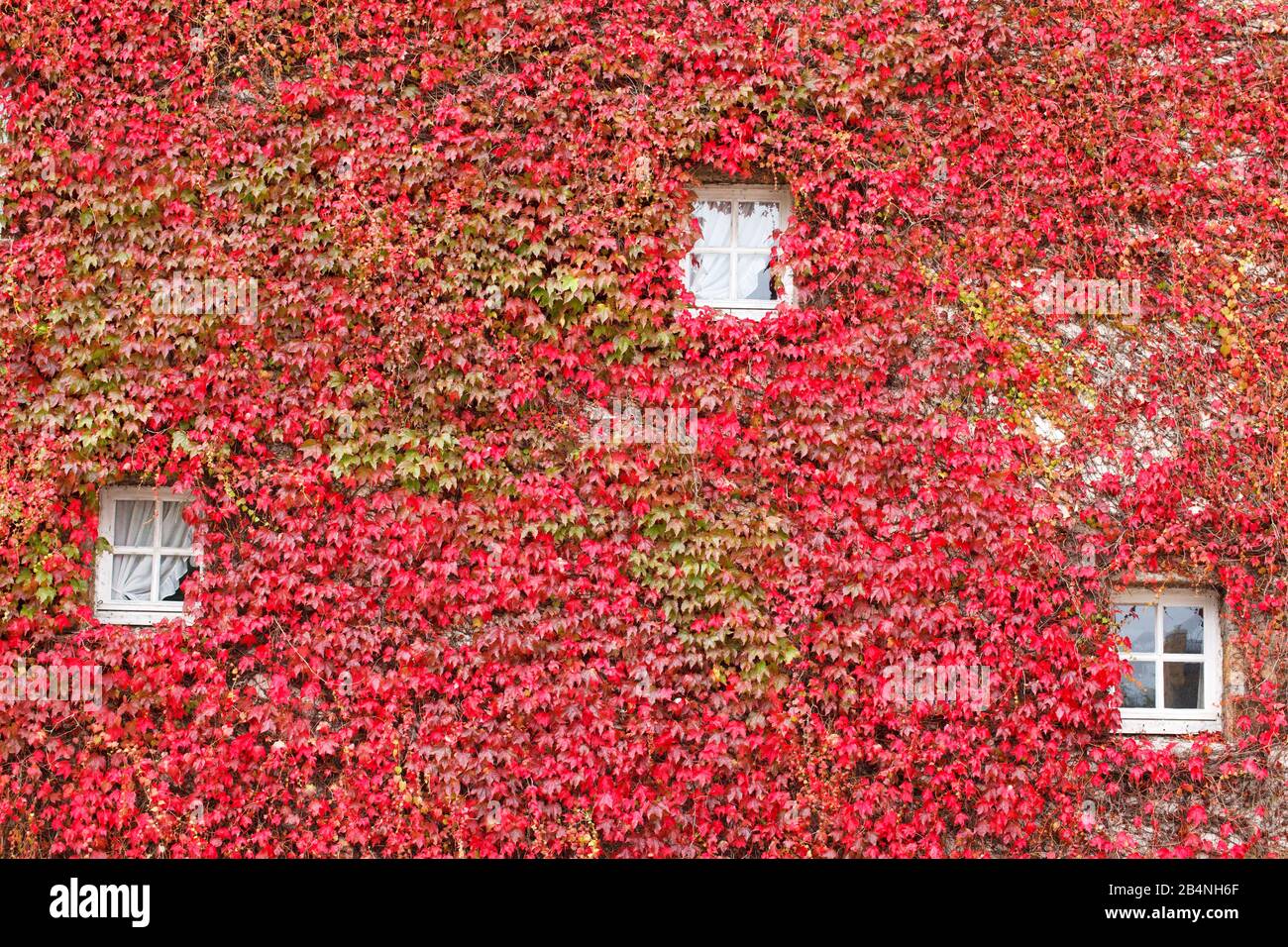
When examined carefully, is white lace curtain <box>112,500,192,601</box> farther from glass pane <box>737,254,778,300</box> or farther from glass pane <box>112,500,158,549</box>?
glass pane <box>737,254,778,300</box>

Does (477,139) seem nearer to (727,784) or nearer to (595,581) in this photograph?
(595,581)

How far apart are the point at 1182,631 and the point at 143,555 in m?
7.09

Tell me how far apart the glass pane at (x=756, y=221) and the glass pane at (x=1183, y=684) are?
4.02m

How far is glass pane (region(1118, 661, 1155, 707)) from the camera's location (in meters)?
6.71

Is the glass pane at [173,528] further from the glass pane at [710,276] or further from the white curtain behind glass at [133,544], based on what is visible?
the glass pane at [710,276]

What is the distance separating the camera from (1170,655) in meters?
6.77

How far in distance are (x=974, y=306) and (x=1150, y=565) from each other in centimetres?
208

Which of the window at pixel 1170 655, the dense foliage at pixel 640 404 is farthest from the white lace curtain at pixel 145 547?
the window at pixel 1170 655

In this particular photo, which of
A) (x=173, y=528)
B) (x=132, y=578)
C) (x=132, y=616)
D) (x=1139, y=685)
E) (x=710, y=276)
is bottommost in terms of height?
(x=1139, y=685)

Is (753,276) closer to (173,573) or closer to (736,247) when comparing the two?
(736,247)

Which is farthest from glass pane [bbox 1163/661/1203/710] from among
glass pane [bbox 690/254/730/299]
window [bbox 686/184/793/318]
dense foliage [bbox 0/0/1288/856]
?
glass pane [bbox 690/254/730/299]

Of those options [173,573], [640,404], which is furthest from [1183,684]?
[173,573]

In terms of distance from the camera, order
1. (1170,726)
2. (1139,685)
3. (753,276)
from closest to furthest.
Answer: (1170,726)
(1139,685)
(753,276)

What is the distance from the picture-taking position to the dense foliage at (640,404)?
6371 millimetres
